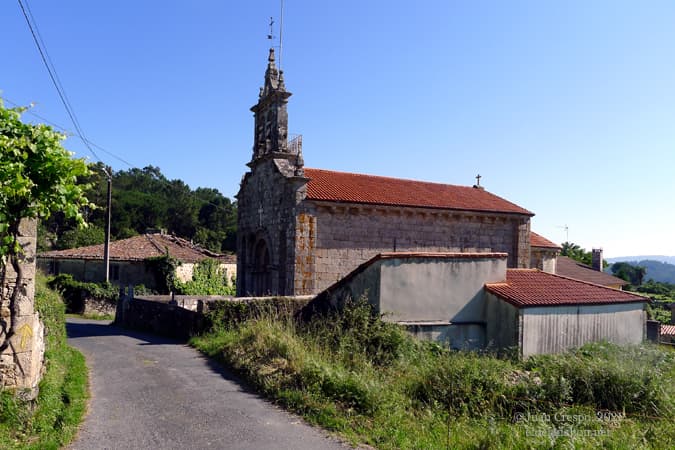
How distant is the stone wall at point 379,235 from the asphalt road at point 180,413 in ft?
23.8

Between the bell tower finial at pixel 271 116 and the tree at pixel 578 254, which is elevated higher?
the bell tower finial at pixel 271 116

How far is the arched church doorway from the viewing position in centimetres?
2141

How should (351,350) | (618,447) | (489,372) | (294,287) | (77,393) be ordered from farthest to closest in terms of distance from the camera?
(294,287), (351,350), (489,372), (77,393), (618,447)

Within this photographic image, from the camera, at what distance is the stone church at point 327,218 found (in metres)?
18.9

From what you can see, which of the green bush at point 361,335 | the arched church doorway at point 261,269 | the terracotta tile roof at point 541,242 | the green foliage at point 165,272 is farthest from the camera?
the green foliage at point 165,272

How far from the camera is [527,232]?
23.5 meters

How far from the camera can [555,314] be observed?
537 inches

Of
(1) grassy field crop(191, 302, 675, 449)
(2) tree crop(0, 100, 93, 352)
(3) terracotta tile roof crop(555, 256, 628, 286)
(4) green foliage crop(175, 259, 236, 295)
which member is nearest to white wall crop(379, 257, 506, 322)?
(1) grassy field crop(191, 302, 675, 449)

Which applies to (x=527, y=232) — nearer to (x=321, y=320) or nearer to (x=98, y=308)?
(x=321, y=320)

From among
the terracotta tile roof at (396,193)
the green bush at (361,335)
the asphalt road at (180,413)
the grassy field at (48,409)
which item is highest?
the terracotta tile roof at (396,193)

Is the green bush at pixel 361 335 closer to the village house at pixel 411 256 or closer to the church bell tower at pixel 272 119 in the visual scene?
the village house at pixel 411 256

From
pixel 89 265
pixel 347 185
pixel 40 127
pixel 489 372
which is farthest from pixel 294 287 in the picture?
pixel 89 265

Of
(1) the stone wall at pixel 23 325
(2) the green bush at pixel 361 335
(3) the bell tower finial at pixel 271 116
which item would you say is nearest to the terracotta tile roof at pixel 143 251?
(3) the bell tower finial at pixel 271 116

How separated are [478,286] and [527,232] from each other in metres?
10.9
